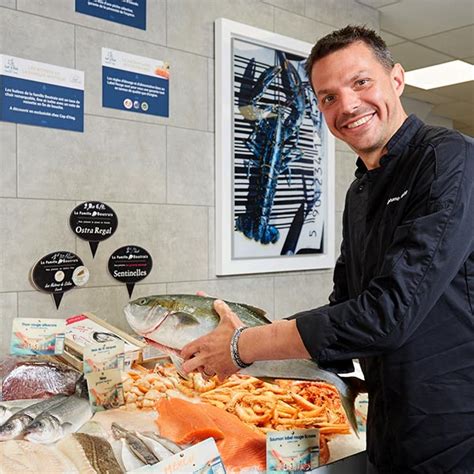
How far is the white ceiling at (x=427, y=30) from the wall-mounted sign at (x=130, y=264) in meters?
2.33

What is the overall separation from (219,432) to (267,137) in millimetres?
2051

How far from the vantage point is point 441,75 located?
591 cm

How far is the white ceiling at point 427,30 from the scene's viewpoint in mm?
3936

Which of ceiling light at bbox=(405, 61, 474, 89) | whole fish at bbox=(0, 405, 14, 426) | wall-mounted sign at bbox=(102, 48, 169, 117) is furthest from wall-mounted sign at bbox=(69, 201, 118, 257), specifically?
ceiling light at bbox=(405, 61, 474, 89)

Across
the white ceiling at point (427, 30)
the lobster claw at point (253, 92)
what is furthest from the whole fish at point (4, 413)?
the white ceiling at point (427, 30)

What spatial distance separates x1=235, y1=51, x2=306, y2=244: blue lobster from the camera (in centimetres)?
318

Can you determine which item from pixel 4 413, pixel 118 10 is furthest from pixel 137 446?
pixel 118 10

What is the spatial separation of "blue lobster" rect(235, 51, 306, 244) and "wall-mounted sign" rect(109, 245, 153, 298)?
0.60 meters

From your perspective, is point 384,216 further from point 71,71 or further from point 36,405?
point 71,71

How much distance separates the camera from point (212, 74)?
3.05 metres

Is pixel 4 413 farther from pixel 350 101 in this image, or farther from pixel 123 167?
pixel 123 167

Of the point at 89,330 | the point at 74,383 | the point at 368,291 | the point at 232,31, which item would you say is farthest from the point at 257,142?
the point at 368,291

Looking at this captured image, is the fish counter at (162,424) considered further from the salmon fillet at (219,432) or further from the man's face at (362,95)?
the man's face at (362,95)

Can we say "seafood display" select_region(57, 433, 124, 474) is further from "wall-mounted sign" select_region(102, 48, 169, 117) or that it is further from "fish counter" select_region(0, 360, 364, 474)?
"wall-mounted sign" select_region(102, 48, 169, 117)
